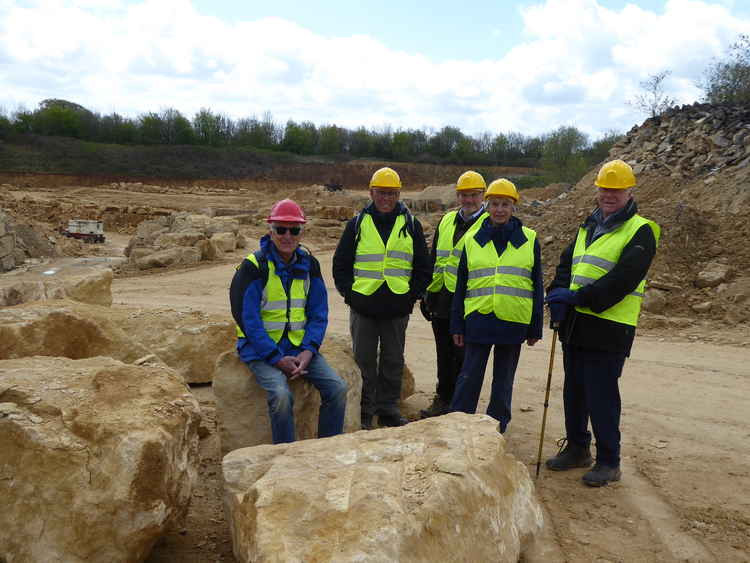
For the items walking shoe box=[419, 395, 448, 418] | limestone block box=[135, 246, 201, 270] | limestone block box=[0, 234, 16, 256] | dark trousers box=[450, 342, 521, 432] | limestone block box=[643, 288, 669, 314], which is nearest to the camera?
dark trousers box=[450, 342, 521, 432]

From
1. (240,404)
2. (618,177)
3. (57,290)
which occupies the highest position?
(618,177)

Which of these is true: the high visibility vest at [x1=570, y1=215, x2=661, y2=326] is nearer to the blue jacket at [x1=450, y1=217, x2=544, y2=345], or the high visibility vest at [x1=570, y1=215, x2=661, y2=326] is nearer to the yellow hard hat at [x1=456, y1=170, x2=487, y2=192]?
the blue jacket at [x1=450, y1=217, x2=544, y2=345]

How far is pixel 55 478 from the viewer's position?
114 inches

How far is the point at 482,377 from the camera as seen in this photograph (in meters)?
4.65

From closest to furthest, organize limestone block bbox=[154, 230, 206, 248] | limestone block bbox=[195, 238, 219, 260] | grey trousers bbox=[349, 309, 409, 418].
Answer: grey trousers bbox=[349, 309, 409, 418]
limestone block bbox=[195, 238, 219, 260]
limestone block bbox=[154, 230, 206, 248]

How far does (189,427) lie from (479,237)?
2.34 meters

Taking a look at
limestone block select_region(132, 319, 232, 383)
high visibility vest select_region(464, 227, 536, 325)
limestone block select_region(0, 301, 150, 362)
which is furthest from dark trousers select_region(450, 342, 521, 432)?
limestone block select_region(0, 301, 150, 362)

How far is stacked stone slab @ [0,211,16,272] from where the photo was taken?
54.2 feet

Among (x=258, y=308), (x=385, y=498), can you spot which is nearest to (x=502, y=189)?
(x=258, y=308)

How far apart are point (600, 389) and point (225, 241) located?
628 inches

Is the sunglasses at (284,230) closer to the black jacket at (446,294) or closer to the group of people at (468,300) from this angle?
the group of people at (468,300)

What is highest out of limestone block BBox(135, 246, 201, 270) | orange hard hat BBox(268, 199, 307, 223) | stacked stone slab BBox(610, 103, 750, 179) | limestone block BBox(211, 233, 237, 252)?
stacked stone slab BBox(610, 103, 750, 179)

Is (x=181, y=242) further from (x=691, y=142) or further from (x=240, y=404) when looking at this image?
(x=240, y=404)

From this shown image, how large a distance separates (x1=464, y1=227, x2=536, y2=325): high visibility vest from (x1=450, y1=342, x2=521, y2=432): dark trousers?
269mm
